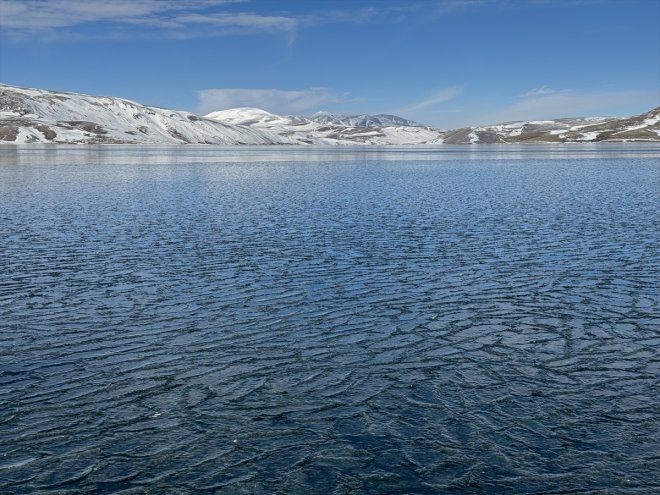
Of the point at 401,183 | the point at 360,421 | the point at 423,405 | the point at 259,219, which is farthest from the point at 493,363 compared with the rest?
the point at 401,183

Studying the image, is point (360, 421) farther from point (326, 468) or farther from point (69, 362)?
point (69, 362)

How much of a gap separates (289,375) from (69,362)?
6.27m

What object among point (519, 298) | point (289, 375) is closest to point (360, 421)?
point (289, 375)

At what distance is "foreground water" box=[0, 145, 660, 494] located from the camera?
42.7ft

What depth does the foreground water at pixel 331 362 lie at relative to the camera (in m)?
13.0

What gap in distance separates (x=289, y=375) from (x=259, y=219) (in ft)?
101

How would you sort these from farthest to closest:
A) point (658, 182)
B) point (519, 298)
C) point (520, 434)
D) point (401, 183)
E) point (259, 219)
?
point (401, 183) → point (658, 182) → point (259, 219) → point (519, 298) → point (520, 434)

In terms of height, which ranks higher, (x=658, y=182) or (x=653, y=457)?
(x=658, y=182)

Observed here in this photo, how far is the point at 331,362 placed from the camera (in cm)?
1862

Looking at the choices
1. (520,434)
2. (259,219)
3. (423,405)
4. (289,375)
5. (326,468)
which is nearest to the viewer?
(326,468)

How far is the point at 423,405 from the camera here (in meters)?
15.8

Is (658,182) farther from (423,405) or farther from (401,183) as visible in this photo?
(423,405)

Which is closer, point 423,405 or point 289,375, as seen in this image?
point 423,405

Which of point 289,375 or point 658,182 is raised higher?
point 658,182
